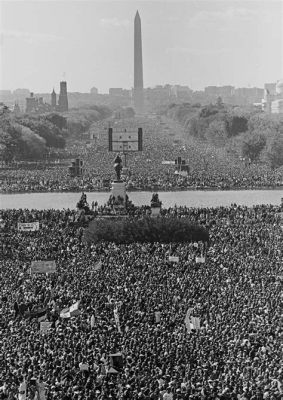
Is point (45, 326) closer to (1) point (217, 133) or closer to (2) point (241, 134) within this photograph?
(2) point (241, 134)

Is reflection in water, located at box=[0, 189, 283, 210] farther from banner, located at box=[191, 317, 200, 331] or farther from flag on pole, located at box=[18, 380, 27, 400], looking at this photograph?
flag on pole, located at box=[18, 380, 27, 400]

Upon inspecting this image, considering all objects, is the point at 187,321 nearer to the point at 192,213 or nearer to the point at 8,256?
the point at 8,256

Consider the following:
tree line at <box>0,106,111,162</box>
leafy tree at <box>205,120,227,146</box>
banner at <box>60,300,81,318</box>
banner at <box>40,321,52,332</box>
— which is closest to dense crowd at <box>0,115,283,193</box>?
tree line at <box>0,106,111,162</box>

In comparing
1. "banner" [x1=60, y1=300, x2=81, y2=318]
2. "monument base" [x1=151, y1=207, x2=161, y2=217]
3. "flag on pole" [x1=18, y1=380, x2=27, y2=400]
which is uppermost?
"monument base" [x1=151, y1=207, x2=161, y2=217]

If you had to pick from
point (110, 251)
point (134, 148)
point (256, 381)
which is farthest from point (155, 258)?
point (134, 148)

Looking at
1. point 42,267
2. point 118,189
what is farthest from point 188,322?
point 118,189

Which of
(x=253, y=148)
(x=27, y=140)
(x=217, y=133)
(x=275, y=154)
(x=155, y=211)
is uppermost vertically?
(x=27, y=140)

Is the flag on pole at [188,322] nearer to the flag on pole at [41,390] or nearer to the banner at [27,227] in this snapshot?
the flag on pole at [41,390]
